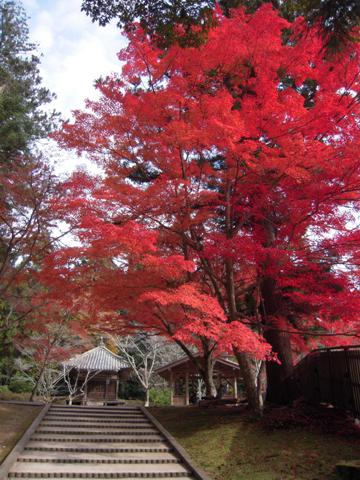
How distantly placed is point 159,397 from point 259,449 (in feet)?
75.9

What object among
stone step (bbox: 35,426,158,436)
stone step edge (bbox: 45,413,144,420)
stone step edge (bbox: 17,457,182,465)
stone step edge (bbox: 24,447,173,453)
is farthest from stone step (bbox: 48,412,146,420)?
stone step edge (bbox: 17,457,182,465)

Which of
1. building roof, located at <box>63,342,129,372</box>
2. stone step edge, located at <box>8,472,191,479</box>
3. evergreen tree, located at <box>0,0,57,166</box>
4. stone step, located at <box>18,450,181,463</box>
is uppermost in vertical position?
evergreen tree, located at <box>0,0,57,166</box>

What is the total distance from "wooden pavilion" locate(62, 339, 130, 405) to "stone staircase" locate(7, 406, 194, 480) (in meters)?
15.2

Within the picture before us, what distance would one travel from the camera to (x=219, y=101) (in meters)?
9.46

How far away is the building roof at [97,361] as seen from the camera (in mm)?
27688

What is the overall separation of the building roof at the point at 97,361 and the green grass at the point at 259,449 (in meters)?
17.5

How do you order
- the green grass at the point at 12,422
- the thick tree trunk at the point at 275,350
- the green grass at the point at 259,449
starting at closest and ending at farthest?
1. the green grass at the point at 259,449
2. the green grass at the point at 12,422
3. the thick tree trunk at the point at 275,350

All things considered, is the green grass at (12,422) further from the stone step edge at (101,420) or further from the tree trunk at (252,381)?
the tree trunk at (252,381)

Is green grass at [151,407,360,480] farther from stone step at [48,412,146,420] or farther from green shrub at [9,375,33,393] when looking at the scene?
green shrub at [9,375,33,393]

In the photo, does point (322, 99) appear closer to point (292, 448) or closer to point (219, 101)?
point (219, 101)

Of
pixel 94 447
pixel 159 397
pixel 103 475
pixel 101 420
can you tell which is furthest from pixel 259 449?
pixel 159 397

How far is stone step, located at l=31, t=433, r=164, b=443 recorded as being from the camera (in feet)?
33.2

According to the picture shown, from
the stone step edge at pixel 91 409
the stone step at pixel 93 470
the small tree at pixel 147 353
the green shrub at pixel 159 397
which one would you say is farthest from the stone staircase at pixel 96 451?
the green shrub at pixel 159 397

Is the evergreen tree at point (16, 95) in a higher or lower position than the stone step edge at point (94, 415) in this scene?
higher
